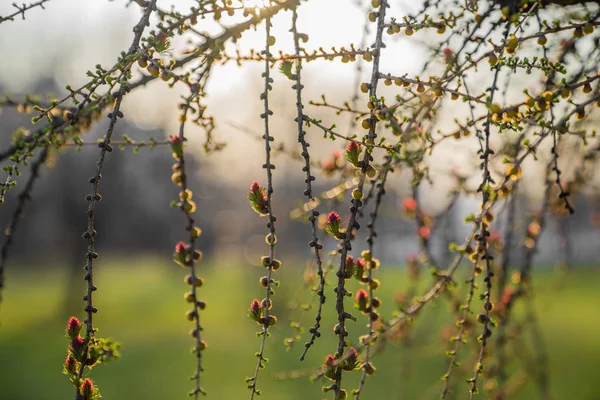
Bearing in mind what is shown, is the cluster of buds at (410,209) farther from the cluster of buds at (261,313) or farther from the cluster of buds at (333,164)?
the cluster of buds at (261,313)

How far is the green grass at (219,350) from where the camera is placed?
1038 cm

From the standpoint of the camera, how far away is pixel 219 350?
13.7 metres

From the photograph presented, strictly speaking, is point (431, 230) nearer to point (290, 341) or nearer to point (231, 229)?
point (290, 341)

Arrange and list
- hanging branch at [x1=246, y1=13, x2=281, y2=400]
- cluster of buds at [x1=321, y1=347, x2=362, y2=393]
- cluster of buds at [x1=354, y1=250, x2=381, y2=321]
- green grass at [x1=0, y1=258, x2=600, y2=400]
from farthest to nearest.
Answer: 1. green grass at [x1=0, y1=258, x2=600, y2=400]
2. cluster of buds at [x1=354, y1=250, x2=381, y2=321]
3. hanging branch at [x1=246, y1=13, x2=281, y2=400]
4. cluster of buds at [x1=321, y1=347, x2=362, y2=393]

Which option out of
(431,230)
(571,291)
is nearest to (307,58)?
(431,230)

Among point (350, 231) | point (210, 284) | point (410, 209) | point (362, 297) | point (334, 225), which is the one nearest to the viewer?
point (350, 231)

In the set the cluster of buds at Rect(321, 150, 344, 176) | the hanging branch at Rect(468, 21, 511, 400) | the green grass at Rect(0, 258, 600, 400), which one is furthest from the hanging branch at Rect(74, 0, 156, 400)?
the green grass at Rect(0, 258, 600, 400)

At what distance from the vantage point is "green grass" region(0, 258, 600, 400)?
10383 millimetres

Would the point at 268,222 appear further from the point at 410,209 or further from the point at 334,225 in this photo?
the point at 410,209

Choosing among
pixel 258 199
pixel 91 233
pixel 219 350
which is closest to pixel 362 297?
pixel 258 199

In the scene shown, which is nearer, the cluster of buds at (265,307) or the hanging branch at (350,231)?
the hanging branch at (350,231)

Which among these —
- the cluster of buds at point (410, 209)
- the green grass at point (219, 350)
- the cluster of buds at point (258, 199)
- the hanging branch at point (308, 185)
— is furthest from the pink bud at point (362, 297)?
the green grass at point (219, 350)

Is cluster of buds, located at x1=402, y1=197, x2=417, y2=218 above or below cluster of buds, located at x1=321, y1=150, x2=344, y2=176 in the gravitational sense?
below

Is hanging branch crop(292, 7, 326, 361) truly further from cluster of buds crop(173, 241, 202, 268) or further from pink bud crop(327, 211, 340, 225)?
cluster of buds crop(173, 241, 202, 268)
